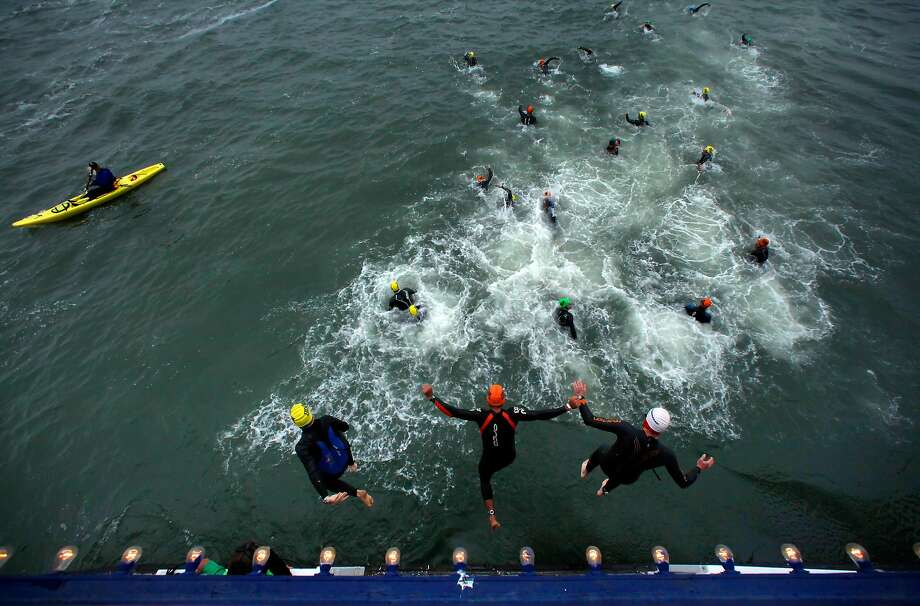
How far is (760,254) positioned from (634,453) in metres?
10.3

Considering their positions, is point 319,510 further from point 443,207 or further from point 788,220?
point 788,220

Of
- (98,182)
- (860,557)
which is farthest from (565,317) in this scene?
(98,182)

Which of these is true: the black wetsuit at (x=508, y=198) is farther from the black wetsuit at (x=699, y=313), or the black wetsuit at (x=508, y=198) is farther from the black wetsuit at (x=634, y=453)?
the black wetsuit at (x=634, y=453)

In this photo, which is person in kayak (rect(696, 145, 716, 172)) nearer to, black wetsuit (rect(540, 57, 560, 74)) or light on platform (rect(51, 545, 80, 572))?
black wetsuit (rect(540, 57, 560, 74))

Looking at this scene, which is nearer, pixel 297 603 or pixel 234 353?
pixel 297 603

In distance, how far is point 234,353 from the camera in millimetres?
12352

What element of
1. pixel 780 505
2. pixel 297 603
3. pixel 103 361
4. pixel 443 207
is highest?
pixel 297 603

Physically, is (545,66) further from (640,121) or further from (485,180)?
(485,180)

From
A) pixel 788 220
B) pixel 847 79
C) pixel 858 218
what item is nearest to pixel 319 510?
pixel 788 220

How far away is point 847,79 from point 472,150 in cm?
2063

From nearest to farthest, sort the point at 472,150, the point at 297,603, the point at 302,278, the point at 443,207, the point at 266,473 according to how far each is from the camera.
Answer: the point at 297,603, the point at 266,473, the point at 302,278, the point at 443,207, the point at 472,150

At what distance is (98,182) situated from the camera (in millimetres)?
17188

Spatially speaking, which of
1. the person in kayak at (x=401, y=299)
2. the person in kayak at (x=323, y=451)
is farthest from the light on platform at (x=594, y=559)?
the person in kayak at (x=401, y=299)

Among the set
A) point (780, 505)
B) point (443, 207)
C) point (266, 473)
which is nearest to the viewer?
point (780, 505)
